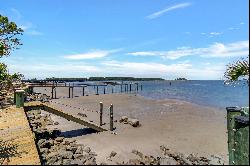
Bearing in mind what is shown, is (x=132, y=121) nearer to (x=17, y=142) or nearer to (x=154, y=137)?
(x=154, y=137)

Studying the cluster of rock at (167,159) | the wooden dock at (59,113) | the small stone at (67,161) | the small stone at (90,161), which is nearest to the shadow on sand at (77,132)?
the wooden dock at (59,113)

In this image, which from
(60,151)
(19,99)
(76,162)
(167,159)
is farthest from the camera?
(19,99)

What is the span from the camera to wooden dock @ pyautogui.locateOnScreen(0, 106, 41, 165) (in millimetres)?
8145

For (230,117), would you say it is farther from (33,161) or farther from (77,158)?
(77,158)

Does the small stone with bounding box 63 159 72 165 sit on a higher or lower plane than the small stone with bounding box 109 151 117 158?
higher

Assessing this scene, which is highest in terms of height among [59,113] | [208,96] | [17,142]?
[59,113]

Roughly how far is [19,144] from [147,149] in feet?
20.3

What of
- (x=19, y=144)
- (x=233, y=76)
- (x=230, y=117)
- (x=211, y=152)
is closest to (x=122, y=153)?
(x=211, y=152)

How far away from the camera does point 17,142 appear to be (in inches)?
399

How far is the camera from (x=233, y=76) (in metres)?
6.55

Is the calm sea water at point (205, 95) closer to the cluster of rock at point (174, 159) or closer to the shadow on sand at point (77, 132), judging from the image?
the cluster of rock at point (174, 159)

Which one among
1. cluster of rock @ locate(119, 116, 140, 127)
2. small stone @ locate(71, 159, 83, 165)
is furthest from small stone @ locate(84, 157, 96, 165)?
cluster of rock @ locate(119, 116, 140, 127)

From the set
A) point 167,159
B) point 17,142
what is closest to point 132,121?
point 167,159

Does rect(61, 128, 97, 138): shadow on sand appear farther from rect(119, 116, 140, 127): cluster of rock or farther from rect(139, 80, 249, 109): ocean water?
rect(139, 80, 249, 109): ocean water
